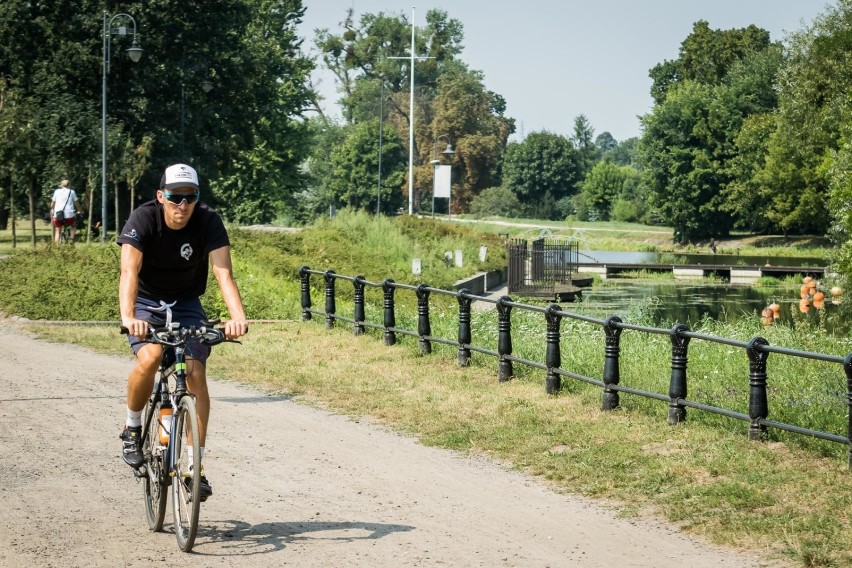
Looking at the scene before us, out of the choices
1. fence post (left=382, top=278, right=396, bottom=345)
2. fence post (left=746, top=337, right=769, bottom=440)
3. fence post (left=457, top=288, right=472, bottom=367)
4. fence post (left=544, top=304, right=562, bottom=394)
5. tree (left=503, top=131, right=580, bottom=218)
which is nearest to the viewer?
fence post (left=746, top=337, right=769, bottom=440)

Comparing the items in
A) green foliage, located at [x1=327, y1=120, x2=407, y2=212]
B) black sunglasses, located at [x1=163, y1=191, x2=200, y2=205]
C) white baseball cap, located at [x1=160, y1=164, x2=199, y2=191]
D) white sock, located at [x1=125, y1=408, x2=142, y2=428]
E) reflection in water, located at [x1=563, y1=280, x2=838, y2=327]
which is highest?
green foliage, located at [x1=327, y1=120, x2=407, y2=212]

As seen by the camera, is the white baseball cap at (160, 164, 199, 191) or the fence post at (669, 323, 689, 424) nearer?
the white baseball cap at (160, 164, 199, 191)

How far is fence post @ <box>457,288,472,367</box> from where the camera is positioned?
1543 cm

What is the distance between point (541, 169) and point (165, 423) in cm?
12514

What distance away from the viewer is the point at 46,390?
1387 cm

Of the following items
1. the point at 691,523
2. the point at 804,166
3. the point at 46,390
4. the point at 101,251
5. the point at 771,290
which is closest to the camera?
the point at 691,523

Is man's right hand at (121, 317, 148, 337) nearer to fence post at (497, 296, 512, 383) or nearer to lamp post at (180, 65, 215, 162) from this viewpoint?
fence post at (497, 296, 512, 383)

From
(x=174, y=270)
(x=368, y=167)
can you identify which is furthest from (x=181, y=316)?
(x=368, y=167)

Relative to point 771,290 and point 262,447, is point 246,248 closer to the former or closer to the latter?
point 262,447

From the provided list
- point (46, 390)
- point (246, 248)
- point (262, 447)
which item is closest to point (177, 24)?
point (246, 248)

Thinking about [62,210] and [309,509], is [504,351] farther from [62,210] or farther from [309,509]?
[62,210]

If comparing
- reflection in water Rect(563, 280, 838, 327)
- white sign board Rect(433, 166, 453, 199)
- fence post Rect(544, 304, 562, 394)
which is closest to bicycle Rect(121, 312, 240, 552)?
fence post Rect(544, 304, 562, 394)

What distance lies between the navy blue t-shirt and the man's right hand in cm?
39

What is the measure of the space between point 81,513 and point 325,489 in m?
1.70
